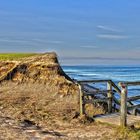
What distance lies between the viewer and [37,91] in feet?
65.1

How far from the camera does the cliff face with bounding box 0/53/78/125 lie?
15203 mm

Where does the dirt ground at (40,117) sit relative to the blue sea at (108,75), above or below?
below

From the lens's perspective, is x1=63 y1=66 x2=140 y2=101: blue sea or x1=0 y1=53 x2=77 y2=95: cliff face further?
x1=63 y1=66 x2=140 y2=101: blue sea

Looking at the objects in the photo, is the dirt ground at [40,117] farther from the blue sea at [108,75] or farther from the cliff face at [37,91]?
the blue sea at [108,75]

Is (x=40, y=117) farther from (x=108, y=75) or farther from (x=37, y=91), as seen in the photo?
(x=108, y=75)

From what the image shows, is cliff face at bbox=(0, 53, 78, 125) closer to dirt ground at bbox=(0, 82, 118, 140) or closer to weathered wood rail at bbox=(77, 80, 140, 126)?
dirt ground at bbox=(0, 82, 118, 140)

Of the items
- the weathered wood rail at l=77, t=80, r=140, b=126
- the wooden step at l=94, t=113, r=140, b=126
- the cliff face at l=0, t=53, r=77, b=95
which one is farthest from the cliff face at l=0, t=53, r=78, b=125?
the wooden step at l=94, t=113, r=140, b=126

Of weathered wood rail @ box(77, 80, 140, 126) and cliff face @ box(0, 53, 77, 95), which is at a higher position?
cliff face @ box(0, 53, 77, 95)

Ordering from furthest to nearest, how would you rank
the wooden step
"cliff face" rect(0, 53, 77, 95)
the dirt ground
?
"cliff face" rect(0, 53, 77, 95), the wooden step, the dirt ground

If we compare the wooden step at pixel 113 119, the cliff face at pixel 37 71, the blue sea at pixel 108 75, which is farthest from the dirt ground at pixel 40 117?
the blue sea at pixel 108 75

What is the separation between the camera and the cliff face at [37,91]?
1520 cm

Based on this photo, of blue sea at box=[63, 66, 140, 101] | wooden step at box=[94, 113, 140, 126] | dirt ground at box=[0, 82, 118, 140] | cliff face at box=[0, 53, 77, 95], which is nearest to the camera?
dirt ground at box=[0, 82, 118, 140]

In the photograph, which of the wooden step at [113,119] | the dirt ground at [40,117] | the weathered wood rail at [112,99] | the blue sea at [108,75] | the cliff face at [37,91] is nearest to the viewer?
the dirt ground at [40,117]

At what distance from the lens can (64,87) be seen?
19062 mm
